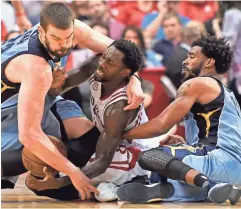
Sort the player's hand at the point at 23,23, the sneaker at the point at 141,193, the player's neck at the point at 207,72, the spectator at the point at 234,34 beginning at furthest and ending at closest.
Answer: the spectator at the point at 234,34, the player's hand at the point at 23,23, the player's neck at the point at 207,72, the sneaker at the point at 141,193

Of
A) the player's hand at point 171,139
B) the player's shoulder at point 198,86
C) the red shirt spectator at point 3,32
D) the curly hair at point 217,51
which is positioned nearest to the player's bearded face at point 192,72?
the curly hair at point 217,51

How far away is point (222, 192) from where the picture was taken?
4.33 meters

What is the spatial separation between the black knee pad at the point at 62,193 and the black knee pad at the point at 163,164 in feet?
1.64

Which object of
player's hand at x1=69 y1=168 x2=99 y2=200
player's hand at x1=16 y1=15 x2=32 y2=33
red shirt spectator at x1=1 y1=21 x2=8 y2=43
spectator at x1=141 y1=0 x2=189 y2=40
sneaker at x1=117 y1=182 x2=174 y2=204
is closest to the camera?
player's hand at x1=69 y1=168 x2=99 y2=200

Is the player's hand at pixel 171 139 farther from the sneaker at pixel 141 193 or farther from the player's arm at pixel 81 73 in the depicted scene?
the player's arm at pixel 81 73

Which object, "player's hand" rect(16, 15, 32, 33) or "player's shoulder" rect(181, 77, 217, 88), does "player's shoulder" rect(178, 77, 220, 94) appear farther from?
"player's hand" rect(16, 15, 32, 33)

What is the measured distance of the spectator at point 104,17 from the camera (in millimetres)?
8781

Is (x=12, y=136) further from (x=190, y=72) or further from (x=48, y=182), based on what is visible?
(x=190, y=72)

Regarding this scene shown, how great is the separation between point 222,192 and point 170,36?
491cm

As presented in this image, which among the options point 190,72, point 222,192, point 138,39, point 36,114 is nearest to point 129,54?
point 190,72

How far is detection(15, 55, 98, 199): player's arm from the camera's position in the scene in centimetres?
425

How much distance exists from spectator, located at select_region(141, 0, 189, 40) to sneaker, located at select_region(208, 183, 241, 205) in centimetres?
490

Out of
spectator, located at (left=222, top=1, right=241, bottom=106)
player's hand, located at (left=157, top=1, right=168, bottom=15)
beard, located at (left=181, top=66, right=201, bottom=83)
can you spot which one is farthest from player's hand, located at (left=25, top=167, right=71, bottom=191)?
player's hand, located at (left=157, top=1, right=168, bottom=15)

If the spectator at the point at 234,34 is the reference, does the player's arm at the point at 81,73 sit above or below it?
above
